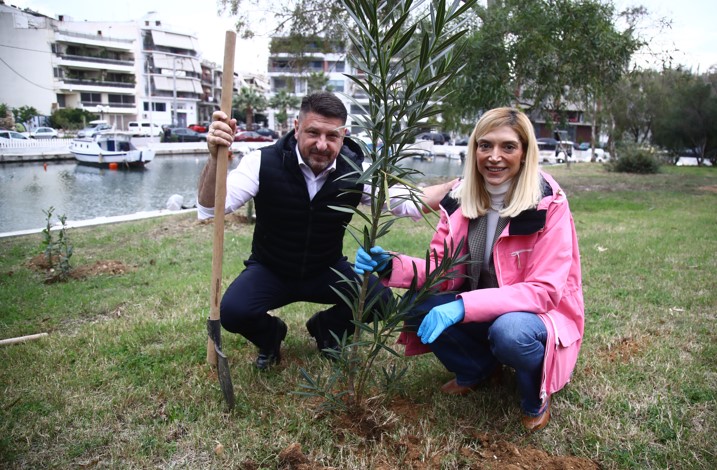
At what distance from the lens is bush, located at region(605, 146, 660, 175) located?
20031 mm

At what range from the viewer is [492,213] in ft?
9.23

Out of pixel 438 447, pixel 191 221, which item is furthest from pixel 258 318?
pixel 191 221

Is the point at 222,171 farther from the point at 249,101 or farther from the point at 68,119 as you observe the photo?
the point at 249,101

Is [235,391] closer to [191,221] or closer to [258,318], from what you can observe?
[258,318]

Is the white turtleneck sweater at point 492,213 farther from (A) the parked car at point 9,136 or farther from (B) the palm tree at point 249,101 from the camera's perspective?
(B) the palm tree at point 249,101

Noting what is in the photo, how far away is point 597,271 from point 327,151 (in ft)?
12.3

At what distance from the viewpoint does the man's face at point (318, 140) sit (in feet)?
9.83

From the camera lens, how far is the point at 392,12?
2037mm

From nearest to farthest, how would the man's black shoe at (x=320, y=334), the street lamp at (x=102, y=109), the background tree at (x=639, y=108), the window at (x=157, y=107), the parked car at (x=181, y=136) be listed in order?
the man's black shoe at (x=320, y=334) < the background tree at (x=639, y=108) < the parked car at (x=181, y=136) < the street lamp at (x=102, y=109) < the window at (x=157, y=107)

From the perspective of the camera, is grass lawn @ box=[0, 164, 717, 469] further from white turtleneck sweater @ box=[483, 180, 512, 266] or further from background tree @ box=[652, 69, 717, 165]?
background tree @ box=[652, 69, 717, 165]

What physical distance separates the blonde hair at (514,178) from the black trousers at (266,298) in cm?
73

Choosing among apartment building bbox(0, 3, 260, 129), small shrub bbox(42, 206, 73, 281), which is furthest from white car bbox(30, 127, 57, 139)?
small shrub bbox(42, 206, 73, 281)

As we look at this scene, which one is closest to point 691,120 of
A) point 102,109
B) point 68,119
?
point 68,119

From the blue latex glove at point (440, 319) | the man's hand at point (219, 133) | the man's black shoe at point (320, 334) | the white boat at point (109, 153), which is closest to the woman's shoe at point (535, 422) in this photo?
the blue latex glove at point (440, 319)
